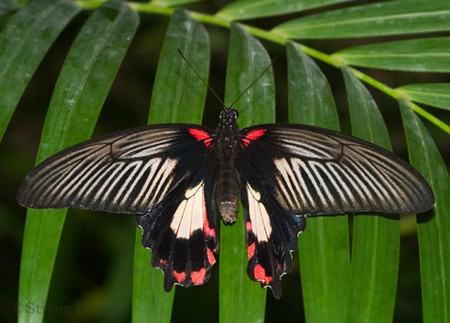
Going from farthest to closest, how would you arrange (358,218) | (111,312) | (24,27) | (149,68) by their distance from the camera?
(149,68) → (111,312) → (24,27) → (358,218)

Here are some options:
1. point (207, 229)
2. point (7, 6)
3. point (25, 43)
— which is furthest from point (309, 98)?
point (7, 6)

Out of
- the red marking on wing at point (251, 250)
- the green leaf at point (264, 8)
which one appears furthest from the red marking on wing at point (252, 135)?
the green leaf at point (264, 8)

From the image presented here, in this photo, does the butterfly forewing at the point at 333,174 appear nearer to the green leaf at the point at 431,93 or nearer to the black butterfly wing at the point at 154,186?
the black butterfly wing at the point at 154,186

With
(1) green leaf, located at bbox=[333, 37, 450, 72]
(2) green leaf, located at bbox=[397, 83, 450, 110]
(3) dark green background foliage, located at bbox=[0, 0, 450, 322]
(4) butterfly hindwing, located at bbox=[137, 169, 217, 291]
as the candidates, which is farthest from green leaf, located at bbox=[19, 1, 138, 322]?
(2) green leaf, located at bbox=[397, 83, 450, 110]

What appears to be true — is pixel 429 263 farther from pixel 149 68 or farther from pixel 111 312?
pixel 149 68

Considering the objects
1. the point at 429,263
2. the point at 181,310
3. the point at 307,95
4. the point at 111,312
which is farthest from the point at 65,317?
the point at 429,263

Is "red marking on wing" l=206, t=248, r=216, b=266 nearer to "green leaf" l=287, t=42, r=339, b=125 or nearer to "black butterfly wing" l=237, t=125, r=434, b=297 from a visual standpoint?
"black butterfly wing" l=237, t=125, r=434, b=297

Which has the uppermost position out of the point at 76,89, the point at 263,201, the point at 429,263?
the point at 76,89

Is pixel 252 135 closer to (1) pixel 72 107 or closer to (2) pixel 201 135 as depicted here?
(2) pixel 201 135
